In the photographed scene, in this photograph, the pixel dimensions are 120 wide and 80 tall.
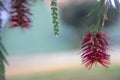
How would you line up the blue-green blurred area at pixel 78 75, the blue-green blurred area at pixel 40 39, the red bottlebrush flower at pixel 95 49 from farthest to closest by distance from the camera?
the blue-green blurred area at pixel 78 75 → the blue-green blurred area at pixel 40 39 → the red bottlebrush flower at pixel 95 49

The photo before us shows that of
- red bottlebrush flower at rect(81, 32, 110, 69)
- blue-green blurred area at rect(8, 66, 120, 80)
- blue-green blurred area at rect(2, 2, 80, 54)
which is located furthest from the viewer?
blue-green blurred area at rect(8, 66, 120, 80)

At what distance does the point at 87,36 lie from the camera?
0.64 metres

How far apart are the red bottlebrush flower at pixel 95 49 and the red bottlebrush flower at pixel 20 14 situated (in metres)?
0.10

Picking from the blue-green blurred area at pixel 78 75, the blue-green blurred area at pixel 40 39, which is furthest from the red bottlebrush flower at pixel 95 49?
the blue-green blurred area at pixel 78 75

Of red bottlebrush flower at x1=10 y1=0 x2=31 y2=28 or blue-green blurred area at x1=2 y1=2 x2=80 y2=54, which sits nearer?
red bottlebrush flower at x1=10 y1=0 x2=31 y2=28

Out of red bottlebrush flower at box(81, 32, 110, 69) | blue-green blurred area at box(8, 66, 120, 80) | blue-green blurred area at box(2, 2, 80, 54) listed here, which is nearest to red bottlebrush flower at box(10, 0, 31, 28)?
red bottlebrush flower at box(81, 32, 110, 69)

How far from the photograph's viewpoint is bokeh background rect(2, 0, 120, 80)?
6.17 feet

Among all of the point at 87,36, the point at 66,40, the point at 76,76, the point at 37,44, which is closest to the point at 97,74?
the point at 76,76

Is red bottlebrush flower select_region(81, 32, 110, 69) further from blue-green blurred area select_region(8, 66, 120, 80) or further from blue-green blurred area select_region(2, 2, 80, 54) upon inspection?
blue-green blurred area select_region(8, 66, 120, 80)

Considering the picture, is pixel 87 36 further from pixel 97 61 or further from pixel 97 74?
pixel 97 74

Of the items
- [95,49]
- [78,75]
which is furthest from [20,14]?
[78,75]

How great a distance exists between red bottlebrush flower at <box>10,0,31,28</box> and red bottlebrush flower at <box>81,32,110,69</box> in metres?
0.10

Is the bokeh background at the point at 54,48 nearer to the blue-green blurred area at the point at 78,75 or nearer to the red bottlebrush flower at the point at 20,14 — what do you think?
the blue-green blurred area at the point at 78,75

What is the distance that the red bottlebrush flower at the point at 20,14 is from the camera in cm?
64
